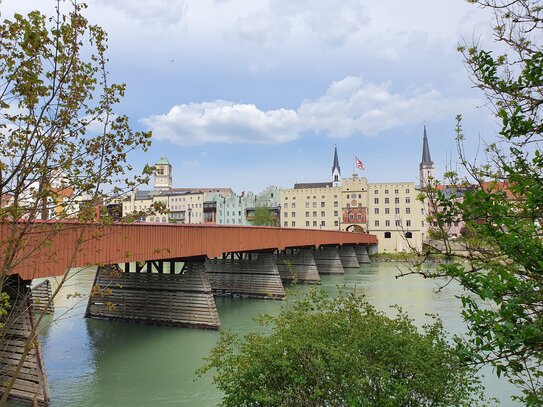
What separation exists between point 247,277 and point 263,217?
5078 centimetres

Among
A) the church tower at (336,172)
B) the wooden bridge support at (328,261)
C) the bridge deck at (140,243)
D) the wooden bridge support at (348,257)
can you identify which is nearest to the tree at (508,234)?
the bridge deck at (140,243)

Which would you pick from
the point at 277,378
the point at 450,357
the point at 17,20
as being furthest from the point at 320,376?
the point at 17,20

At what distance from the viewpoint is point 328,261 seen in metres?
50.7

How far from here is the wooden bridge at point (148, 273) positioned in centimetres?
1081

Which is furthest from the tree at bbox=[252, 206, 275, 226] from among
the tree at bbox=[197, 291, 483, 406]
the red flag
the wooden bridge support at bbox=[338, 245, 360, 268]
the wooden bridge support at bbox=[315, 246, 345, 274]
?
the tree at bbox=[197, 291, 483, 406]

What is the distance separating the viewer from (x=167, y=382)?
13156 millimetres

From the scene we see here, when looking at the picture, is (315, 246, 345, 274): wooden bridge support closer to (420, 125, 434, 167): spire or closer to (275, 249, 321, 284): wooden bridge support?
(275, 249, 321, 284): wooden bridge support

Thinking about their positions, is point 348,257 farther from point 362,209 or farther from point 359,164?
point 359,164

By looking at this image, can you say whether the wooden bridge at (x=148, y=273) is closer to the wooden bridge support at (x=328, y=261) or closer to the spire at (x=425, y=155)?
the wooden bridge support at (x=328, y=261)

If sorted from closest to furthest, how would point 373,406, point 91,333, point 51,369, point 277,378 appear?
point 373,406
point 277,378
point 51,369
point 91,333

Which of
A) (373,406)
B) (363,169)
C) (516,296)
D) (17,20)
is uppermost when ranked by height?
(363,169)

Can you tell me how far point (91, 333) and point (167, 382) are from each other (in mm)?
8002

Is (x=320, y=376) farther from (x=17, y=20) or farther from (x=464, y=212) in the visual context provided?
(x=17, y=20)

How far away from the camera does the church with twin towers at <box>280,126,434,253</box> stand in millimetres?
71938
